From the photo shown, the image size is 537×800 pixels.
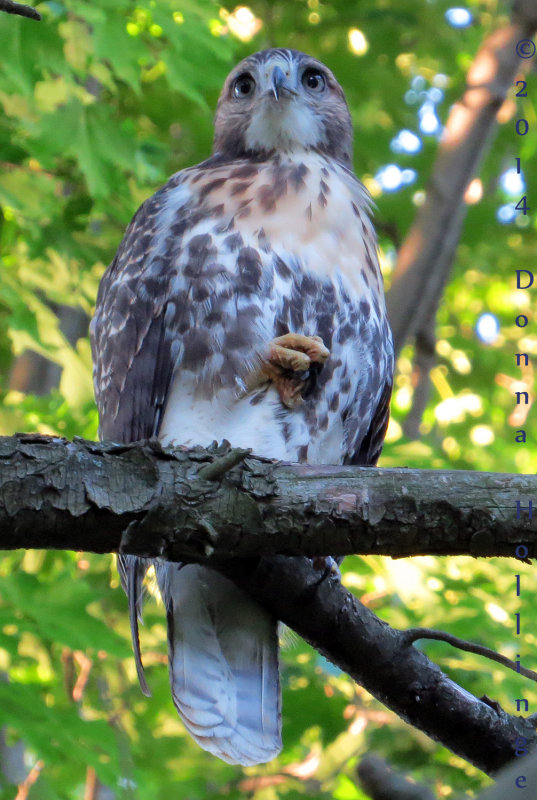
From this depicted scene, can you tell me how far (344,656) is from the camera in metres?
2.66

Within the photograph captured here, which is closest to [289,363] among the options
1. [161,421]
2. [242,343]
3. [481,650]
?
[242,343]

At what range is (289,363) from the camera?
310 centimetres

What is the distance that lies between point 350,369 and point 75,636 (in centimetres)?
126

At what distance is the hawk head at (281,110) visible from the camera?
3668 millimetres

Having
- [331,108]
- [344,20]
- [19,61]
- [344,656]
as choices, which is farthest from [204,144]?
[344,656]

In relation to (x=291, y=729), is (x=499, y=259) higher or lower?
higher

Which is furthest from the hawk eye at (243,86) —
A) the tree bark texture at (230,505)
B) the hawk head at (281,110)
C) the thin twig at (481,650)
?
the thin twig at (481,650)

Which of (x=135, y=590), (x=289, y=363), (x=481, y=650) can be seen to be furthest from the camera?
(x=135, y=590)

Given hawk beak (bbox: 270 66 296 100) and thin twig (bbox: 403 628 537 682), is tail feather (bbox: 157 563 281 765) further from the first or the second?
hawk beak (bbox: 270 66 296 100)

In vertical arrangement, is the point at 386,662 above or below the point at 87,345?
below

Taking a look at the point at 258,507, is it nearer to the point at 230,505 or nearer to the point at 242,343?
the point at 230,505

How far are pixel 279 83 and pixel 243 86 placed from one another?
0.29 m

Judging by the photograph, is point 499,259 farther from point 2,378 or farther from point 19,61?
point 19,61

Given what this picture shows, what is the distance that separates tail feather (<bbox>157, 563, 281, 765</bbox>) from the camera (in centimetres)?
303
